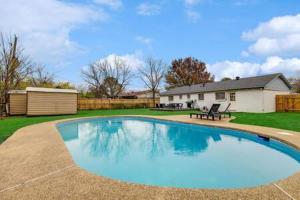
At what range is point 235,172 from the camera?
17.7 feet

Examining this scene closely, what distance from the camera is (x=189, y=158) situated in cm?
685

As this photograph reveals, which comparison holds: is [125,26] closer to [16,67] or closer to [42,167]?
[16,67]

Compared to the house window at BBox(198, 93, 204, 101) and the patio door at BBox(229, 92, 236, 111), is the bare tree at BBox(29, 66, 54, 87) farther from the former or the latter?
the patio door at BBox(229, 92, 236, 111)

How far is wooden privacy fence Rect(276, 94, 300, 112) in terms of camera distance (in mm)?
18070

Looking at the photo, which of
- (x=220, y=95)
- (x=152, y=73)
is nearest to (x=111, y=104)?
(x=152, y=73)

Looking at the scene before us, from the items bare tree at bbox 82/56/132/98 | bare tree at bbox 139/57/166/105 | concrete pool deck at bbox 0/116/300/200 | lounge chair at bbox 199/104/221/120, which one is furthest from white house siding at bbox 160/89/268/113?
bare tree at bbox 82/56/132/98

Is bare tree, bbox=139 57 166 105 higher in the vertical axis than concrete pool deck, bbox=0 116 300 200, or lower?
higher

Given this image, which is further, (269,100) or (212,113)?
(269,100)

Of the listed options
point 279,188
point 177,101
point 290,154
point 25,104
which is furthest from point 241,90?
point 25,104

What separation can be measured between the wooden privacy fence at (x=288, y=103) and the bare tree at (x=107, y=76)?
91.0 ft

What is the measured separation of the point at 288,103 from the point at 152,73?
24.4 meters

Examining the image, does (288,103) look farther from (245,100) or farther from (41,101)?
(41,101)

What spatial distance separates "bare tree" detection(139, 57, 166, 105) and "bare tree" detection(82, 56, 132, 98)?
388cm

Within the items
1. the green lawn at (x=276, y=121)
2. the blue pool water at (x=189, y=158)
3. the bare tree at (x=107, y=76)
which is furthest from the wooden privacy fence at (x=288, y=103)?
the bare tree at (x=107, y=76)
